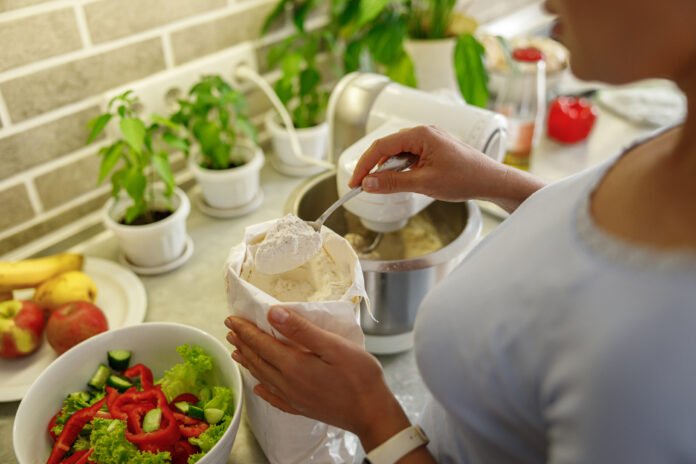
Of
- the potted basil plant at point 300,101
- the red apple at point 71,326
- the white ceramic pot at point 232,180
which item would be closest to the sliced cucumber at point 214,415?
the red apple at point 71,326

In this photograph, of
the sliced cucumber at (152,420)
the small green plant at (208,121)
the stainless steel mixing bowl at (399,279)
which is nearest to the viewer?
the sliced cucumber at (152,420)

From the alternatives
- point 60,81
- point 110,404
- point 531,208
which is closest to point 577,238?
point 531,208

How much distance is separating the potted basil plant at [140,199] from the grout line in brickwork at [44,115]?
0.04 m

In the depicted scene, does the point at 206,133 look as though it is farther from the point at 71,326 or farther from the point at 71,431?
the point at 71,431

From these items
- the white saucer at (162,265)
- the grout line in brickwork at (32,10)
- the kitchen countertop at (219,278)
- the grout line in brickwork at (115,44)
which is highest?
the grout line in brickwork at (32,10)

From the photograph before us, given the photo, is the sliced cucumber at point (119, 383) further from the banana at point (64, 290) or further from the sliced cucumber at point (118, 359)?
the banana at point (64, 290)

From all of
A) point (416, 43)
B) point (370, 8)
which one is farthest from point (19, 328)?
point (416, 43)

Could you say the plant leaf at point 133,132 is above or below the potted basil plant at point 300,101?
above

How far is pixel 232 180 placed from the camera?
1.00 m

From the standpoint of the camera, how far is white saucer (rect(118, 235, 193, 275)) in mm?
925

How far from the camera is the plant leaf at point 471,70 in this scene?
1049 mm

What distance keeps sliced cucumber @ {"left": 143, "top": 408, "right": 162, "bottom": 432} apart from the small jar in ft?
2.72

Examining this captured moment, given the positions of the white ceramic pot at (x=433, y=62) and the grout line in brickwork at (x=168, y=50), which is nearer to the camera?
the grout line in brickwork at (x=168, y=50)

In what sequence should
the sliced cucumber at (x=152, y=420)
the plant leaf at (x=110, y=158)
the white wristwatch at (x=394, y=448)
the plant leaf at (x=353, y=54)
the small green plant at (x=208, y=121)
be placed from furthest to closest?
the plant leaf at (x=353, y=54) → the small green plant at (x=208, y=121) → the plant leaf at (x=110, y=158) → the sliced cucumber at (x=152, y=420) → the white wristwatch at (x=394, y=448)
